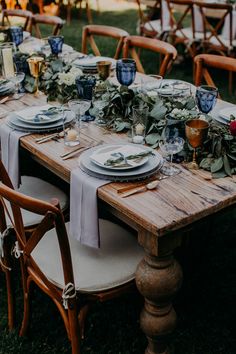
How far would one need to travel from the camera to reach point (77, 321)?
5.78 feet

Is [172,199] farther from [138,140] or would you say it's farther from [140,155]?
[138,140]

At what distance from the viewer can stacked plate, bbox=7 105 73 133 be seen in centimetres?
212

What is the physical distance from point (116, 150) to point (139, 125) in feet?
0.72

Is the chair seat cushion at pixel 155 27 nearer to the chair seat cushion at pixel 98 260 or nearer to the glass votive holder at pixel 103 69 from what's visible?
the glass votive holder at pixel 103 69

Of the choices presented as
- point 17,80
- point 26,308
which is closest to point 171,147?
point 26,308

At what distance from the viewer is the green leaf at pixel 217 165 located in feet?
5.75

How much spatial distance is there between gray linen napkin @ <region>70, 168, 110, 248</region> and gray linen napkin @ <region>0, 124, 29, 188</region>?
420mm

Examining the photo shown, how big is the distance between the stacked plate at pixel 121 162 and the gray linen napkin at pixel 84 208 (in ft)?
0.10

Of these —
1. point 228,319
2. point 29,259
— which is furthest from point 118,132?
point 228,319

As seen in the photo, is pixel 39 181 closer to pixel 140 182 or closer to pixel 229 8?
pixel 140 182

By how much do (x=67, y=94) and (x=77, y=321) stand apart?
1.17 metres

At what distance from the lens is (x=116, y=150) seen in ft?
6.12

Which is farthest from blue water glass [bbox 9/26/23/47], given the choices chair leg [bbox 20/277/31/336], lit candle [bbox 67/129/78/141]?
chair leg [bbox 20/277/31/336]

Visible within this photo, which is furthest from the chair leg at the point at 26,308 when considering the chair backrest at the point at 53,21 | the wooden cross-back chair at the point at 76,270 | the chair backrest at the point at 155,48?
the chair backrest at the point at 53,21
